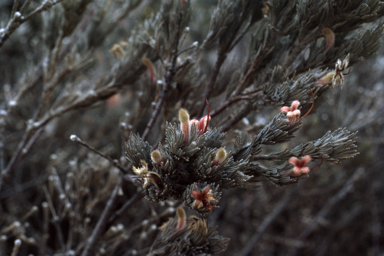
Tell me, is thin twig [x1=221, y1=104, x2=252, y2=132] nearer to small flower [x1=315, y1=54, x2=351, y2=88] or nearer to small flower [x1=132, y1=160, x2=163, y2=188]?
small flower [x1=315, y1=54, x2=351, y2=88]

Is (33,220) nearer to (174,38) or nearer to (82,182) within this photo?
(82,182)

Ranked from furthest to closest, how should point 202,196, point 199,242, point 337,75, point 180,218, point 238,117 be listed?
point 238,117 → point 180,218 → point 199,242 → point 337,75 → point 202,196

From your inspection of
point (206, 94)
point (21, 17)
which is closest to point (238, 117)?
point (206, 94)

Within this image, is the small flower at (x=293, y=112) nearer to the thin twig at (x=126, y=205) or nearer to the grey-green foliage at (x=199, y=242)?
the grey-green foliage at (x=199, y=242)

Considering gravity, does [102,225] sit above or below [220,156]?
below

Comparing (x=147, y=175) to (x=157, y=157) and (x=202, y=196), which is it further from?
(x=202, y=196)

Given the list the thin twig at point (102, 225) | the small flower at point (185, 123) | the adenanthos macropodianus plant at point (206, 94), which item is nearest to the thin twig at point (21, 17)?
the adenanthos macropodianus plant at point (206, 94)
